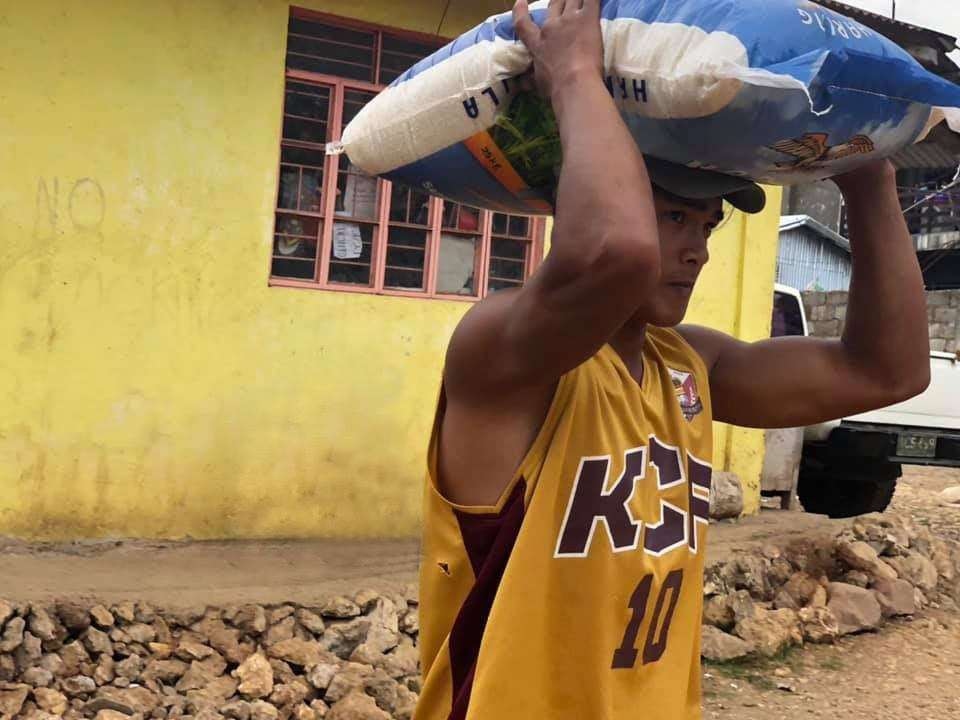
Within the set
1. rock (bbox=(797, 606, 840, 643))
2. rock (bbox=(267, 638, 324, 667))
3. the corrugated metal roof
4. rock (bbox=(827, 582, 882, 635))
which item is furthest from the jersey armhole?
the corrugated metal roof

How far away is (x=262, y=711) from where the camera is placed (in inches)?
154

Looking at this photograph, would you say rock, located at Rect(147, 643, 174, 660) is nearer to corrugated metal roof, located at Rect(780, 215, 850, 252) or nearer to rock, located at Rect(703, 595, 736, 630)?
rock, located at Rect(703, 595, 736, 630)

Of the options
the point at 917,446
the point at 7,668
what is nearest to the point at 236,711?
the point at 7,668

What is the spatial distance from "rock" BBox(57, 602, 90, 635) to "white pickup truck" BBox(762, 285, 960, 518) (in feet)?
16.7

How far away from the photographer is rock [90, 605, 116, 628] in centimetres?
423

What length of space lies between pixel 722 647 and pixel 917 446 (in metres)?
3.52

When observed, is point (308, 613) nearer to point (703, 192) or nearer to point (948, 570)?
point (703, 192)

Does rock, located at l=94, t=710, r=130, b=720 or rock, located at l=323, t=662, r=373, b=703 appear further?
rock, located at l=323, t=662, r=373, b=703

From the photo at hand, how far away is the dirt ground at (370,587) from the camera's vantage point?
4.66 meters

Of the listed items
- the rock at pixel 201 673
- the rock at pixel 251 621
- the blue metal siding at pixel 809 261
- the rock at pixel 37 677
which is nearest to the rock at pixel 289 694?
the rock at pixel 201 673

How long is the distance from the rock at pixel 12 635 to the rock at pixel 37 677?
12 centimetres

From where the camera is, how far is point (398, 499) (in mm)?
5871

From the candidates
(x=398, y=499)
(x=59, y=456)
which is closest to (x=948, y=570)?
(x=398, y=499)

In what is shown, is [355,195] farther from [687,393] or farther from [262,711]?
[687,393]
